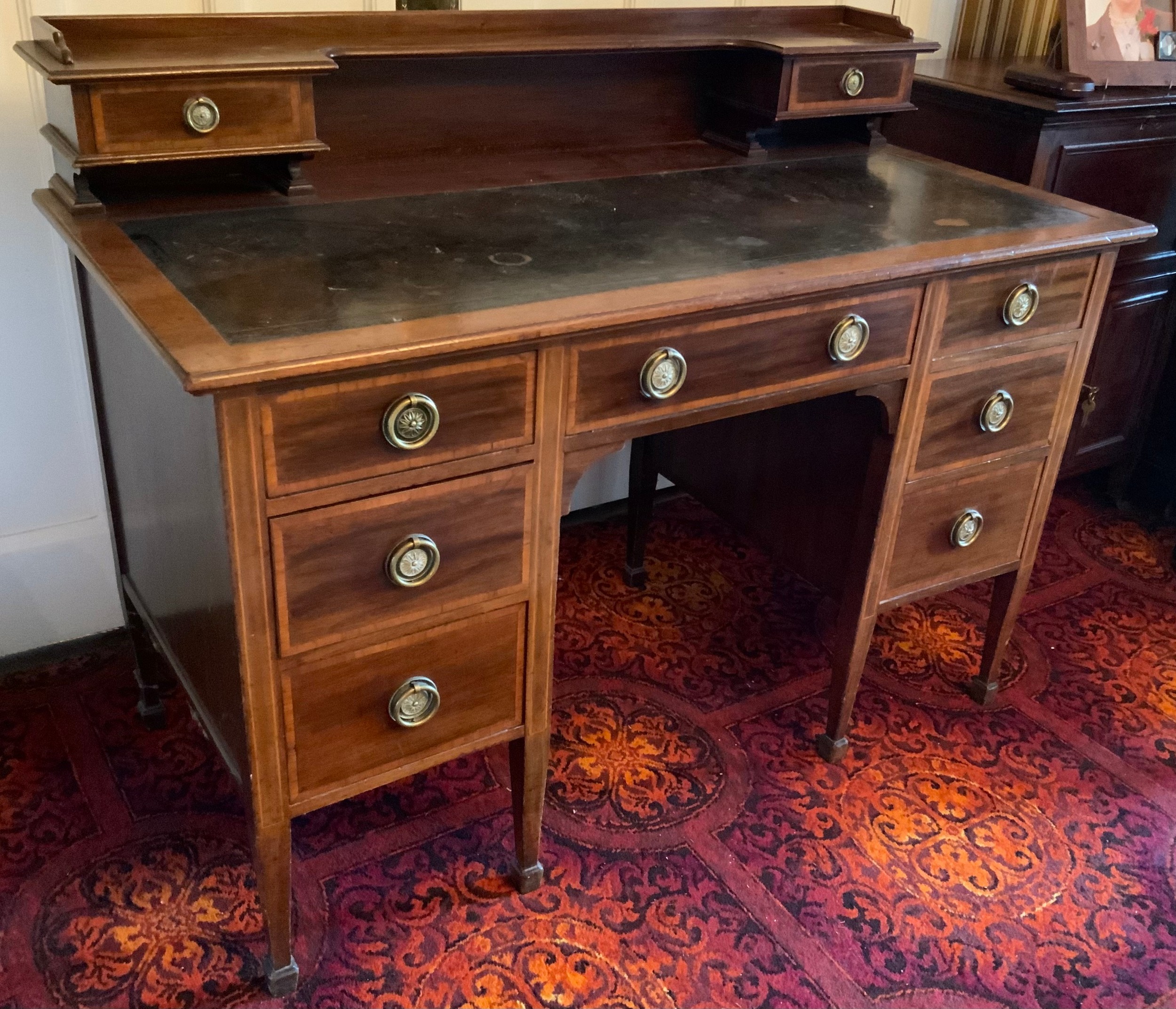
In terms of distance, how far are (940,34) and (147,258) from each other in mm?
1898

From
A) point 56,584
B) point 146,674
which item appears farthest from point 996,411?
point 56,584

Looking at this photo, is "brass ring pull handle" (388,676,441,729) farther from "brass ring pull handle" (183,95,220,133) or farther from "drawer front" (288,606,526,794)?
"brass ring pull handle" (183,95,220,133)

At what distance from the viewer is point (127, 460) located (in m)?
1.53

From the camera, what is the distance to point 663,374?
1322mm

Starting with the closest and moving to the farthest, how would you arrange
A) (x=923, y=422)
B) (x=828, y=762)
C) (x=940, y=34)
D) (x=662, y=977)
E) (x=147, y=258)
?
(x=147, y=258), (x=662, y=977), (x=923, y=422), (x=828, y=762), (x=940, y=34)

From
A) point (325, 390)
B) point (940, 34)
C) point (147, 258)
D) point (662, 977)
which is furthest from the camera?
point (940, 34)

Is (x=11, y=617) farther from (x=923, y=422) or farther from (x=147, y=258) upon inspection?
(x=923, y=422)

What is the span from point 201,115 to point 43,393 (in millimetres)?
653

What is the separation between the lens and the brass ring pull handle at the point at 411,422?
115cm

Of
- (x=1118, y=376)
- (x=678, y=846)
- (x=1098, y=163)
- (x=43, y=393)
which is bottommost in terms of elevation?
(x=678, y=846)

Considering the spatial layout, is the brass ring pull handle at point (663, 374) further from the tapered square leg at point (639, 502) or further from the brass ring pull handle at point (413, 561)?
the tapered square leg at point (639, 502)

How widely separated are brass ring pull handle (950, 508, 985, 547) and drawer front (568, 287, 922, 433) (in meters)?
0.35

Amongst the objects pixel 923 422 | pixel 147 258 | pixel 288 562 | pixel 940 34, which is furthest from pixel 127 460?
pixel 940 34

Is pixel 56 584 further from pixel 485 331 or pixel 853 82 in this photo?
pixel 853 82
